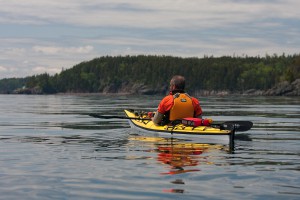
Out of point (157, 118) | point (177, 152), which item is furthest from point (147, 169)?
point (157, 118)

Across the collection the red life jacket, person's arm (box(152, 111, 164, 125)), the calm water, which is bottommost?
the calm water

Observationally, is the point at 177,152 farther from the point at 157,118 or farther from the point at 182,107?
the point at 157,118

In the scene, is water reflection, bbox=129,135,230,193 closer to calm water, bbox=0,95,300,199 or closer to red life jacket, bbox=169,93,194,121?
calm water, bbox=0,95,300,199

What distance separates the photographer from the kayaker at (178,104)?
62.0 ft

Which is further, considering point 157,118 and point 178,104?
point 157,118

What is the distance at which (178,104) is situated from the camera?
19.1m

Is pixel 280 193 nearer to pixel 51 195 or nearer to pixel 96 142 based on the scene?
pixel 51 195

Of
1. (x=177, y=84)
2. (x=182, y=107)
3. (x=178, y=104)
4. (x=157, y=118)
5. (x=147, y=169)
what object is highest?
(x=177, y=84)

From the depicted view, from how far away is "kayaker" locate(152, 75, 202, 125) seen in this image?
744 inches

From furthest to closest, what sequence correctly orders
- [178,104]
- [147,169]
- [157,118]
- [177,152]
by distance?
1. [157,118]
2. [178,104]
3. [177,152]
4. [147,169]

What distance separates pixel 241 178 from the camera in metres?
11.4

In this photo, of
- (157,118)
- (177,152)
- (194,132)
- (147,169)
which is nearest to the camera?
(147,169)

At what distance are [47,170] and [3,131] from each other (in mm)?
13265

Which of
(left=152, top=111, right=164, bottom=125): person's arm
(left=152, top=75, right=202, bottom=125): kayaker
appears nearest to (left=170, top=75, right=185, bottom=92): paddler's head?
(left=152, top=75, right=202, bottom=125): kayaker
